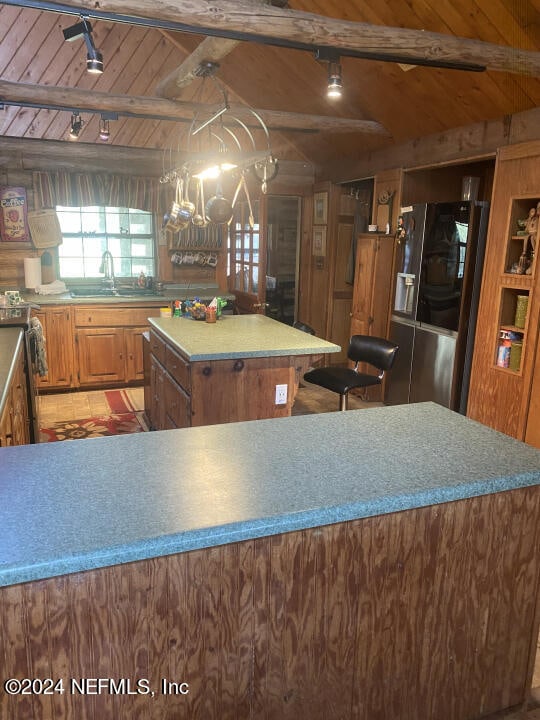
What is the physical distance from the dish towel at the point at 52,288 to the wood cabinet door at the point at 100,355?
616mm

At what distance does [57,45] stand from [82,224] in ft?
5.68

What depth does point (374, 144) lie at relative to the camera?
5145mm

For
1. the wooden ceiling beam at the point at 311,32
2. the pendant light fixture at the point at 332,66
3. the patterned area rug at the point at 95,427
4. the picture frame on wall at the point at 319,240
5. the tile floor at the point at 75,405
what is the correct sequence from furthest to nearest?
the picture frame on wall at the point at 319,240
the tile floor at the point at 75,405
the patterned area rug at the point at 95,427
the pendant light fixture at the point at 332,66
the wooden ceiling beam at the point at 311,32

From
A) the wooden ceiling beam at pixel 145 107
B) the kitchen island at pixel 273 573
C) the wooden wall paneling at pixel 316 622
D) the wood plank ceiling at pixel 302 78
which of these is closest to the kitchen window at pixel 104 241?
the wood plank ceiling at pixel 302 78

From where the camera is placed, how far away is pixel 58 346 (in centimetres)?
534

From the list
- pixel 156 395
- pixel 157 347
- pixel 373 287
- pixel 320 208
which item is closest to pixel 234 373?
pixel 157 347

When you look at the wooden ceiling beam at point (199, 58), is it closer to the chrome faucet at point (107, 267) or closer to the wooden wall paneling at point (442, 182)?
the wooden wall paneling at point (442, 182)

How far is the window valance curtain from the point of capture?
18.4 feet

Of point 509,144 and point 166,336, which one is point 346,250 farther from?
point 166,336

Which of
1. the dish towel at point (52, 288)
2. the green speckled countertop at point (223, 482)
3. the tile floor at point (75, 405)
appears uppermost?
the dish towel at point (52, 288)

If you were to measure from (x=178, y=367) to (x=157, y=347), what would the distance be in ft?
2.16

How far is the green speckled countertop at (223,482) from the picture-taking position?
114 centimetres

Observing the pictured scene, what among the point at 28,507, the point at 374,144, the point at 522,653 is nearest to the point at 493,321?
the point at 374,144

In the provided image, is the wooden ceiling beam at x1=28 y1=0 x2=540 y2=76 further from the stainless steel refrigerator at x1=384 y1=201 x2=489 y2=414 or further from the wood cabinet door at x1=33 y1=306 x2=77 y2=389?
the wood cabinet door at x1=33 y1=306 x2=77 y2=389
